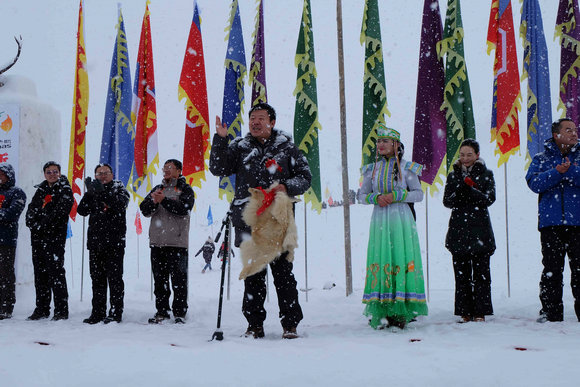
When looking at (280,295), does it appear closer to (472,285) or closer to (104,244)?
(472,285)

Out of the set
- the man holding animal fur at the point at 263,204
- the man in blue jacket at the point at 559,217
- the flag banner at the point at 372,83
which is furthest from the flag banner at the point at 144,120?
the man in blue jacket at the point at 559,217

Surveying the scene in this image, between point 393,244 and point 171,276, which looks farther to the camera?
point 171,276

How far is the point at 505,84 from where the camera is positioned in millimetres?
5926

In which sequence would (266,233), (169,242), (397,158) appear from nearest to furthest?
(266,233) < (397,158) < (169,242)

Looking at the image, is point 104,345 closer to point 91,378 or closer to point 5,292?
point 91,378

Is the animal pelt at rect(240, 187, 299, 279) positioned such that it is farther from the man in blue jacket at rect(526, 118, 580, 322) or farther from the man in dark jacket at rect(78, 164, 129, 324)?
the man in blue jacket at rect(526, 118, 580, 322)

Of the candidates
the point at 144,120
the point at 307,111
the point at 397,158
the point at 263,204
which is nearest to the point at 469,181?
the point at 397,158

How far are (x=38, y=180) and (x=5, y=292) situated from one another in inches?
72.0

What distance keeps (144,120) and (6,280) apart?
2685 millimetres

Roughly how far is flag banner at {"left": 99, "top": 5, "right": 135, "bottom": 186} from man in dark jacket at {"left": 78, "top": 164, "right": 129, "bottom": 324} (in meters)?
2.01

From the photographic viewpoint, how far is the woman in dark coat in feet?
14.1

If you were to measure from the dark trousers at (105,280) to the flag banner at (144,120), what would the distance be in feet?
6.08

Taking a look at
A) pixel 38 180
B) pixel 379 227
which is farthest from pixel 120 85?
pixel 379 227

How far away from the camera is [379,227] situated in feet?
13.9
